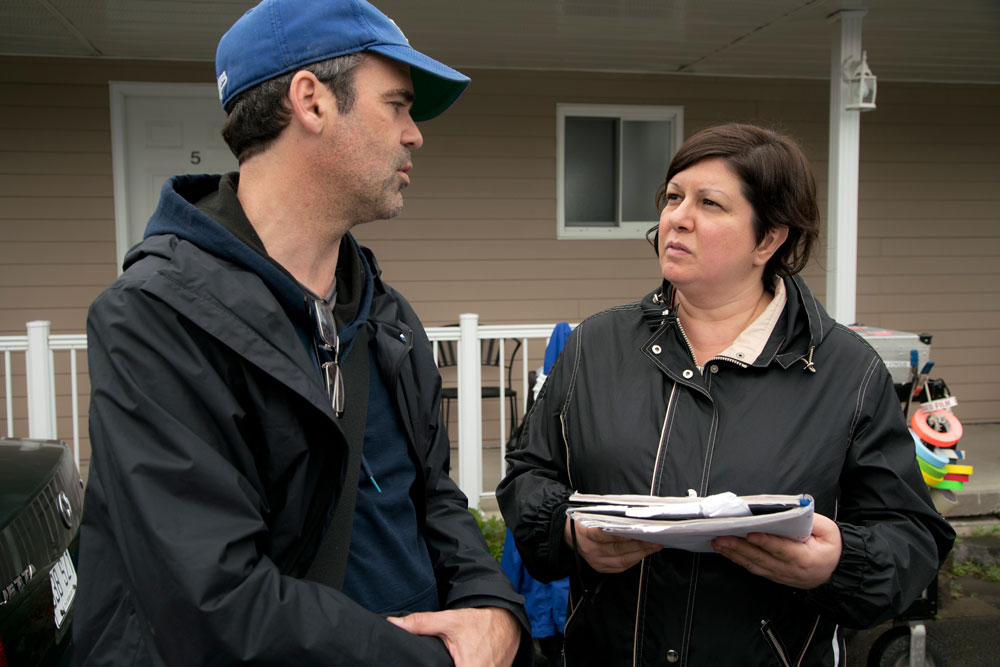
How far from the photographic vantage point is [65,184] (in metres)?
5.92

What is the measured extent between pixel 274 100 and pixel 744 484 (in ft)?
4.26

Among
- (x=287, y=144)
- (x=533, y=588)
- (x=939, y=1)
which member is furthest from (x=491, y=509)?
(x=939, y=1)

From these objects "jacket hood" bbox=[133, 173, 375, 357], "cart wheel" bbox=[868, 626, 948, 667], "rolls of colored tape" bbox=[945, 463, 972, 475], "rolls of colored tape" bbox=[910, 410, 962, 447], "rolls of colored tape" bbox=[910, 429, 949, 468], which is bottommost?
"cart wheel" bbox=[868, 626, 948, 667]

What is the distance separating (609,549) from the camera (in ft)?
5.68

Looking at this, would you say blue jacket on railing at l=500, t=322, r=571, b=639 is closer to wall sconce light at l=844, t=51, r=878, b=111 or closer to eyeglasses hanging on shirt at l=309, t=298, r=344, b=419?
eyeglasses hanging on shirt at l=309, t=298, r=344, b=419

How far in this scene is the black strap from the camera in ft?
4.76

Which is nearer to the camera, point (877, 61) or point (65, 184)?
point (65, 184)

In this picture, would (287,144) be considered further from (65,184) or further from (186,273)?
(65,184)

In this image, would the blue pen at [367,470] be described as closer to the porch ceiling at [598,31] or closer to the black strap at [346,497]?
the black strap at [346,497]

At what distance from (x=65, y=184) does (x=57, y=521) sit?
466cm

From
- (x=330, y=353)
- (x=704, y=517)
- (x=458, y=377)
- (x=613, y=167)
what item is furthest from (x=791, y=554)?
(x=613, y=167)

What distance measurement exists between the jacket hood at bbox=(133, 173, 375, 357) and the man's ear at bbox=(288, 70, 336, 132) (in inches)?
8.2

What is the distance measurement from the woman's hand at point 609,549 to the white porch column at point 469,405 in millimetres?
3144

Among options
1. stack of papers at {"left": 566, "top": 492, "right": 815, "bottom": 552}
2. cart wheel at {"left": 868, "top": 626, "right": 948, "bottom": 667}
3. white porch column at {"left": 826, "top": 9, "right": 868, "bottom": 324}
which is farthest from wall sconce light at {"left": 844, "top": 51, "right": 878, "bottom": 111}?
stack of papers at {"left": 566, "top": 492, "right": 815, "bottom": 552}
